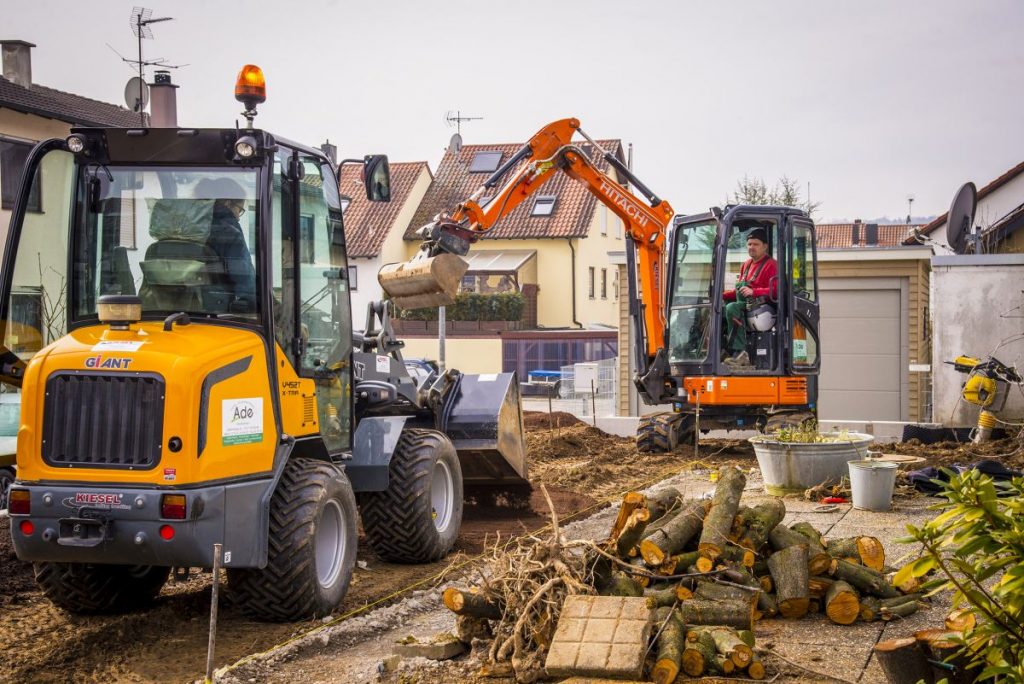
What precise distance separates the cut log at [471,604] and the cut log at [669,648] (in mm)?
906

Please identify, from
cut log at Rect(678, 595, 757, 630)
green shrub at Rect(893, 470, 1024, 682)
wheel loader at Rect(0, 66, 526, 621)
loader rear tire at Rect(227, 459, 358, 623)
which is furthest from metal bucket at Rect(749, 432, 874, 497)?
green shrub at Rect(893, 470, 1024, 682)

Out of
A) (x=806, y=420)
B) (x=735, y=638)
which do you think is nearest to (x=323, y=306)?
(x=735, y=638)

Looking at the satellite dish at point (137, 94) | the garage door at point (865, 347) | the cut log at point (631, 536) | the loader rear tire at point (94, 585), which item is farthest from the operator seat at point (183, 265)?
the satellite dish at point (137, 94)

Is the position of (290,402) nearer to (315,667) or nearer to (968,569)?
(315,667)

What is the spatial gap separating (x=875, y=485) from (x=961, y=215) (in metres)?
9.60

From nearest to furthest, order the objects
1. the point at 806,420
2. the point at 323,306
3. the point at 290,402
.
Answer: the point at 290,402 < the point at 323,306 < the point at 806,420

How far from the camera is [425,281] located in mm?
11352

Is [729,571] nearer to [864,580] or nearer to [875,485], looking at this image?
[864,580]

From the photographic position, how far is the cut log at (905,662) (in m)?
4.96

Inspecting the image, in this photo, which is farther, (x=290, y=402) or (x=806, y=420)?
(x=806, y=420)

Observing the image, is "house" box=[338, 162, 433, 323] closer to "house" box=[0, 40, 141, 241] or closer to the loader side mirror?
"house" box=[0, 40, 141, 241]

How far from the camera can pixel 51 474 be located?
Answer: 677 centimetres

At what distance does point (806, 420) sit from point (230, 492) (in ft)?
31.6

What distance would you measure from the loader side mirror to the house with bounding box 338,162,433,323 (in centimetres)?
3365
